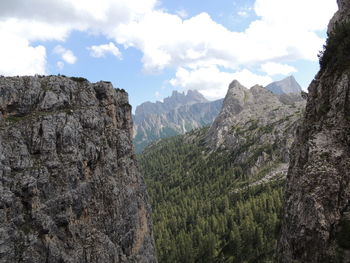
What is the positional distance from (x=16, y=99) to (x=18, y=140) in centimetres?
903

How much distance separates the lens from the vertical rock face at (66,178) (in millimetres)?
51562

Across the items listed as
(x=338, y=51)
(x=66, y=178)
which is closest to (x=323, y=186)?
(x=338, y=51)

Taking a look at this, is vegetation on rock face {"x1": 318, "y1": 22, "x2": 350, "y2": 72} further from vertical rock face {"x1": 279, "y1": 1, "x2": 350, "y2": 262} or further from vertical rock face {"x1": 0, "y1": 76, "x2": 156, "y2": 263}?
vertical rock face {"x1": 0, "y1": 76, "x2": 156, "y2": 263}

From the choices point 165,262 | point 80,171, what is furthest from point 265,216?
point 80,171

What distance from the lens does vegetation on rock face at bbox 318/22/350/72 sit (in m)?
38.9

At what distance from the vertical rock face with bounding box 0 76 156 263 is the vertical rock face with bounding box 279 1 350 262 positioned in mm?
36191

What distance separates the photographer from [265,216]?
137 m

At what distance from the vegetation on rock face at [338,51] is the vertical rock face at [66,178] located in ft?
149

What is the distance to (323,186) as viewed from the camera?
31.5 m

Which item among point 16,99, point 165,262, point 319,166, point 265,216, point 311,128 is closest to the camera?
point 319,166

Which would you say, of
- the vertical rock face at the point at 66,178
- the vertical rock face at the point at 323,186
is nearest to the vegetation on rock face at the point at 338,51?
the vertical rock face at the point at 323,186

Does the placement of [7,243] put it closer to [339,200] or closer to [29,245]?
[29,245]

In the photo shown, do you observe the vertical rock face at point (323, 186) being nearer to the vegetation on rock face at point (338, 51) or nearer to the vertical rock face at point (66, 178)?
the vegetation on rock face at point (338, 51)

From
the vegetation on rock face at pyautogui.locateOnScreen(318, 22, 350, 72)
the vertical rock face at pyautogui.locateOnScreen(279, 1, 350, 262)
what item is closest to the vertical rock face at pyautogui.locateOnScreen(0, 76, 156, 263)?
the vertical rock face at pyautogui.locateOnScreen(279, 1, 350, 262)
